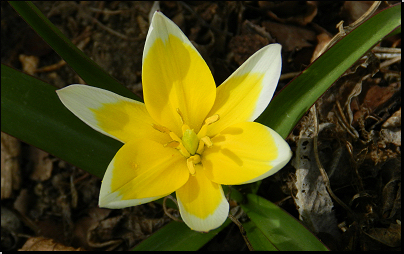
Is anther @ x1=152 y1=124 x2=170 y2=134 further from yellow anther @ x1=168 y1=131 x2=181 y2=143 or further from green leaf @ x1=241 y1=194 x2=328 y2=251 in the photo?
green leaf @ x1=241 y1=194 x2=328 y2=251

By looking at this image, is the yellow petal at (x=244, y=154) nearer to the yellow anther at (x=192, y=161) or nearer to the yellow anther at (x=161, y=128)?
the yellow anther at (x=192, y=161)

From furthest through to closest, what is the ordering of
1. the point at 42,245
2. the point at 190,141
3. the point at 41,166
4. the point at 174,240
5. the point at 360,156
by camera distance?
the point at 41,166, the point at 42,245, the point at 360,156, the point at 174,240, the point at 190,141

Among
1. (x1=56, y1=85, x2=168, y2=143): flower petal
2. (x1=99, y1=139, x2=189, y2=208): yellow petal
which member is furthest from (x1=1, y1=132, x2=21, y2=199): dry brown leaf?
(x1=99, y1=139, x2=189, y2=208): yellow petal

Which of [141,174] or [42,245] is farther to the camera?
[42,245]

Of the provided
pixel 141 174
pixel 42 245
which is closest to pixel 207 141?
pixel 141 174

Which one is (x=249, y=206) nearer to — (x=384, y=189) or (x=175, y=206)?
(x=175, y=206)

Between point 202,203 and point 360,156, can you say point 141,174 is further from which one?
point 360,156

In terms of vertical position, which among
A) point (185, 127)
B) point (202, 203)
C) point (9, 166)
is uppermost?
point (185, 127)
